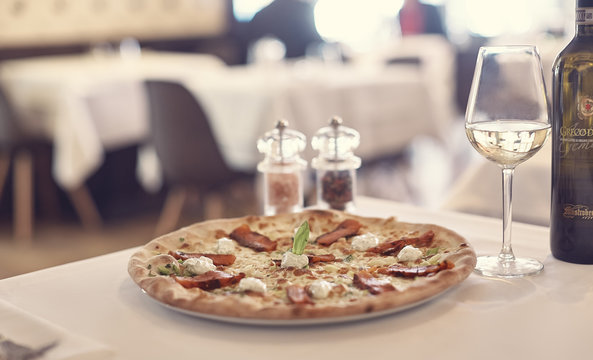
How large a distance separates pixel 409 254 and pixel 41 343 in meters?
0.47

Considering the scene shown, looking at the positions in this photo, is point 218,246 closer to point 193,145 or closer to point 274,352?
point 274,352

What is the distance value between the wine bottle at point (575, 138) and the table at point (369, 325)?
2.3 inches

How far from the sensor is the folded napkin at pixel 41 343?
79cm

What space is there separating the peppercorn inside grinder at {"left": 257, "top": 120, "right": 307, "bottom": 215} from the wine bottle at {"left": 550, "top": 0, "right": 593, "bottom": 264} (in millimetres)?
491

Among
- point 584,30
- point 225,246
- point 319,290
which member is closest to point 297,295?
point 319,290

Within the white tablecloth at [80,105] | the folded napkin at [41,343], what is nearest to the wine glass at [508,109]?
the folded napkin at [41,343]

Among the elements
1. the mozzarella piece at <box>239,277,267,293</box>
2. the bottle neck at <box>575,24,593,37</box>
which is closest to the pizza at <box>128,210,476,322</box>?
the mozzarella piece at <box>239,277,267,293</box>

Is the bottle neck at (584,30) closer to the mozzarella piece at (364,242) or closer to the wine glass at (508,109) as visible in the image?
the wine glass at (508,109)

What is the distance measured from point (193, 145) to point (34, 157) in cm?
142

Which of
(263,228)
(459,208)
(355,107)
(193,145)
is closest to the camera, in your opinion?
(263,228)

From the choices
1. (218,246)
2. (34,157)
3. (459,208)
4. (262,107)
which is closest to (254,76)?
(262,107)

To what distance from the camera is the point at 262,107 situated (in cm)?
374

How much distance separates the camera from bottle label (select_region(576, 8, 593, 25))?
1012 mm

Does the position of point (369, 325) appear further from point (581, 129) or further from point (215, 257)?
point (581, 129)
